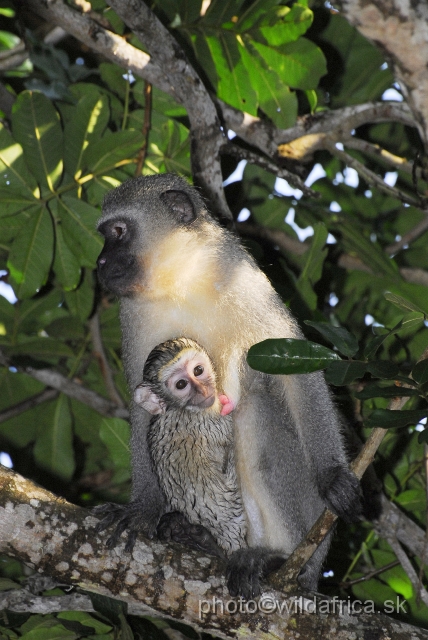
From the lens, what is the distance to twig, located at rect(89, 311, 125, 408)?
5.46 m

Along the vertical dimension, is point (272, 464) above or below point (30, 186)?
below

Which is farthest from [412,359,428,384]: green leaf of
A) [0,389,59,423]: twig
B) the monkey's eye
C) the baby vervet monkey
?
[0,389,59,423]: twig

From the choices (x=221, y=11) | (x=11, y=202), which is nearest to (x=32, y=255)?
(x=11, y=202)

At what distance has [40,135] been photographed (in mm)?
4344

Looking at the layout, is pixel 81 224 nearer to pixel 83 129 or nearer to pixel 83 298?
pixel 83 129

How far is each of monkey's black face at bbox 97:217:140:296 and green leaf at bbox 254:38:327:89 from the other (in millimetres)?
1499

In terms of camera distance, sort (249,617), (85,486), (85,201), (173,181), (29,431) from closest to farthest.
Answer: (249,617)
(173,181)
(85,201)
(29,431)
(85,486)

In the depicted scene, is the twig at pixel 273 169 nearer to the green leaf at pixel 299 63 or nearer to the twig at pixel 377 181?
the twig at pixel 377 181

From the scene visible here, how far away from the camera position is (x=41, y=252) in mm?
4363

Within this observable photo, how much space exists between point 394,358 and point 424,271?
4.17 ft

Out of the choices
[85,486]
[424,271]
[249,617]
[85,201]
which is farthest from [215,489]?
[424,271]

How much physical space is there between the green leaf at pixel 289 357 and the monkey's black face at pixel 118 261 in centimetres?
124

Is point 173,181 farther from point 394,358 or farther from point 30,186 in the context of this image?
point 394,358

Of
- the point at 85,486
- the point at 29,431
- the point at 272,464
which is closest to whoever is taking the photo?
the point at 272,464
